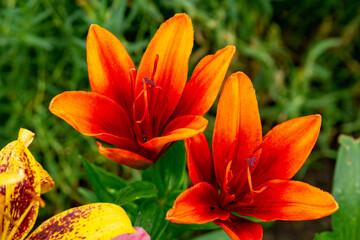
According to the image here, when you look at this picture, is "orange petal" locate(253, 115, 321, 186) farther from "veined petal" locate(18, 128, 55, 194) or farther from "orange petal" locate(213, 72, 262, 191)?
"veined petal" locate(18, 128, 55, 194)

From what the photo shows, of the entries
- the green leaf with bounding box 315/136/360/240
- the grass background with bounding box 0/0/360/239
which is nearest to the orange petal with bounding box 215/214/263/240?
the green leaf with bounding box 315/136/360/240

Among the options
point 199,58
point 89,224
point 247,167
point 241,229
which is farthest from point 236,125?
point 199,58

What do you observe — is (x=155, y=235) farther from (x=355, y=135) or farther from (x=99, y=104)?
(x=355, y=135)

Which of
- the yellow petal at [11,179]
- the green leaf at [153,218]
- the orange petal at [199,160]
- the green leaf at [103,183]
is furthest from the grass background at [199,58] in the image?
the yellow petal at [11,179]

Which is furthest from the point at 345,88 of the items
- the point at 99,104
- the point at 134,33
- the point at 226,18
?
the point at 99,104

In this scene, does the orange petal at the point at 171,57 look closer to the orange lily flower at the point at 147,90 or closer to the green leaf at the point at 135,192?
the orange lily flower at the point at 147,90

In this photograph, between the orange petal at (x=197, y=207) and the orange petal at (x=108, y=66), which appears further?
the orange petal at (x=108, y=66)

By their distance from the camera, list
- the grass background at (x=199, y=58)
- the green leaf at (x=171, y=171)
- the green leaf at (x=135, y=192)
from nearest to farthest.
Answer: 1. the green leaf at (x=135, y=192)
2. the green leaf at (x=171, y=171)
3. the grass background at (x=199, y=58)
